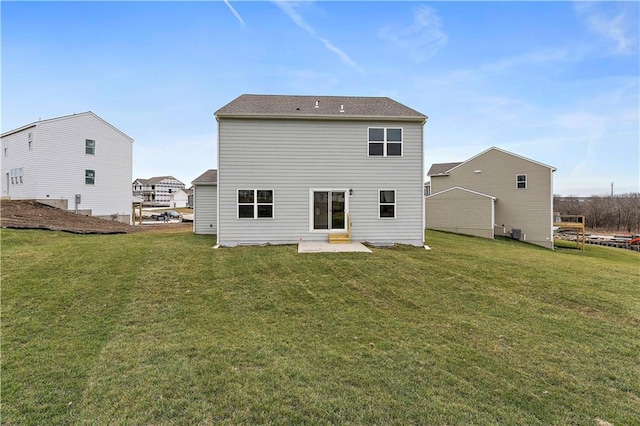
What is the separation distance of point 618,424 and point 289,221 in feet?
33.9

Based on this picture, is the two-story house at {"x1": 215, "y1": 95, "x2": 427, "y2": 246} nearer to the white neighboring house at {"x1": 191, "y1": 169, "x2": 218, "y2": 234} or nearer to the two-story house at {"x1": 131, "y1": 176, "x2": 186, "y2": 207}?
the white neighboring house at {"x1": 191, "y1": 169, "x2": 218, "y2": 234}

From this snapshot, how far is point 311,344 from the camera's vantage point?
440cm

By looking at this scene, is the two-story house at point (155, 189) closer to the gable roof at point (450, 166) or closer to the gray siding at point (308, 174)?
the gable roof at point (450, 166)

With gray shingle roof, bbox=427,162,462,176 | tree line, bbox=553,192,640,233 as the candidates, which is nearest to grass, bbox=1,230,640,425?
gray shingle roof, bbox=427,162,462,176

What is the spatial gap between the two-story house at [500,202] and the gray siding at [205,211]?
53.4 feet

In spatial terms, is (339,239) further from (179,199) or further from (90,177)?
(179,199)

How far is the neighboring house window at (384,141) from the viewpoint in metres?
12.3

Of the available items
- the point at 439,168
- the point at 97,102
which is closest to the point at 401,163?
the point at 439,168

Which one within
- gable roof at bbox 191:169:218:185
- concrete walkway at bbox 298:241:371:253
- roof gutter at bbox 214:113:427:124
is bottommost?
concrete walkway at bbox 298:241:371:253

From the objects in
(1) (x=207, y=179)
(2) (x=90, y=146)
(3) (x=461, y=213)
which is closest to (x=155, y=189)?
(2) (x=90, y=146)

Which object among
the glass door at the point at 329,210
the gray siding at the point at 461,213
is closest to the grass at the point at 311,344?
the glass door at the point at 329,210

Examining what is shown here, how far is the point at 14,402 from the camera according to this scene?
3.01m

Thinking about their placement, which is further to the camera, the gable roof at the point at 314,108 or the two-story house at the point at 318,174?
the two-story house at the point at 318,174

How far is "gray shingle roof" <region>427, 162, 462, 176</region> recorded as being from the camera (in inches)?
1086
